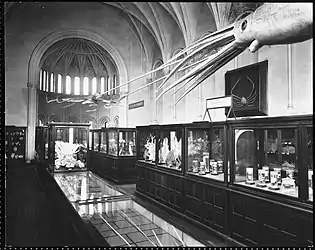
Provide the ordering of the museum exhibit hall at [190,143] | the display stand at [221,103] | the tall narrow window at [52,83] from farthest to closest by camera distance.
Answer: the tall narrow window at [52,83] → the display stand at [221,103] → the museum exhibit hall at [190,143]

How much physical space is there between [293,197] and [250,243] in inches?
36.7

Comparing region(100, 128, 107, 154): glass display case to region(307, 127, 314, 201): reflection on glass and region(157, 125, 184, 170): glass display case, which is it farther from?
region(307, 127, 314, 201): reflection on glass

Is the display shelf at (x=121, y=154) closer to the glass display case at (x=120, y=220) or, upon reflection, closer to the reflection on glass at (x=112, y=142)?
the reflection on glass at (x=112, y=142)

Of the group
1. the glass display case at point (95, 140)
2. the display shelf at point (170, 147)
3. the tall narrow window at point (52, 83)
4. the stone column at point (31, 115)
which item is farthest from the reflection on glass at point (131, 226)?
the tall narrow window at point (52, 83)

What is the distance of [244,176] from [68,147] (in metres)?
4.54

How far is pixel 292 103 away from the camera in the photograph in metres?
5.68

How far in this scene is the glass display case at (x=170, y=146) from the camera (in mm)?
5602

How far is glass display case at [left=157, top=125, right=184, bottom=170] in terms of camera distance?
5.60 m

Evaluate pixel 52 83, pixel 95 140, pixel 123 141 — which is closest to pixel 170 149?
pixel 123 141

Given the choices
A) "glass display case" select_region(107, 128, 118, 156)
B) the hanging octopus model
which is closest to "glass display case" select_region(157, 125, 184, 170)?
"glass display case" select_region(107, 128, 118, 156)

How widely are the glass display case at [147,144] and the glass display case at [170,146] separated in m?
0.34

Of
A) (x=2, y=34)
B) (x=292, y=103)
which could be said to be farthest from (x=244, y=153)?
(x=2, y=34)

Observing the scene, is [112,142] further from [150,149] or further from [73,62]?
[73,62]

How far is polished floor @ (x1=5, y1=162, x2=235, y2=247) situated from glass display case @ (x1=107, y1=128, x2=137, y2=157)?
153 centimetres
